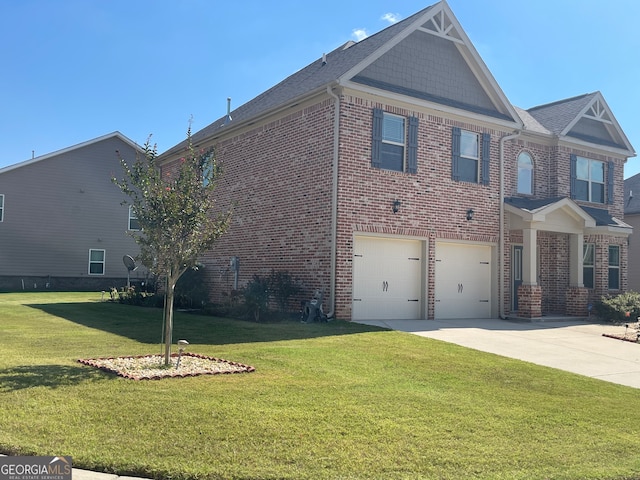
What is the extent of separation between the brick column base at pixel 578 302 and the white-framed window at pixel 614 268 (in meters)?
2.58

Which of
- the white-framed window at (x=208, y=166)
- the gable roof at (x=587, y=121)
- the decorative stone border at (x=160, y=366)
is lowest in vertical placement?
the decorative stone border at (x=160, y=366)

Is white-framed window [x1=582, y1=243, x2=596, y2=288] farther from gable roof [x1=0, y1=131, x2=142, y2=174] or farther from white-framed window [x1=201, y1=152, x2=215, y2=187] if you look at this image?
gable roof [x1=0, y1=131, x2=142, y2=174]

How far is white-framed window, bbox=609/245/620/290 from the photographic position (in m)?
20.4

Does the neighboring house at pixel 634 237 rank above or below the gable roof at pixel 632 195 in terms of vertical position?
below

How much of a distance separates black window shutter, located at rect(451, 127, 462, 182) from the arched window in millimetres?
3319

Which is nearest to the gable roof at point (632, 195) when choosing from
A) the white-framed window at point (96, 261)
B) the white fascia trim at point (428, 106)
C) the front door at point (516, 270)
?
the front door at point (516, 270)

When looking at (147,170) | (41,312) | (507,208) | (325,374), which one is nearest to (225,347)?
(325,374)

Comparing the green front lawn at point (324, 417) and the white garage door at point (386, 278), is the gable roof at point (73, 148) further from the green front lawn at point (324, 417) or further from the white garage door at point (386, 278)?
the green front lawn at point (324, 417)

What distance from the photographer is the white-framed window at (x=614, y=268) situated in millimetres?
20375

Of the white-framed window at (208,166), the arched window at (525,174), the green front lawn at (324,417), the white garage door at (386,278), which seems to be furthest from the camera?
the arched window at (525,174)

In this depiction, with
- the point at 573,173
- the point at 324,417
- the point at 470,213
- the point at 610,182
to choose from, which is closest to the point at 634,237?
the point at 610,182

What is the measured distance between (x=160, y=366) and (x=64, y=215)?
2455 centimetres

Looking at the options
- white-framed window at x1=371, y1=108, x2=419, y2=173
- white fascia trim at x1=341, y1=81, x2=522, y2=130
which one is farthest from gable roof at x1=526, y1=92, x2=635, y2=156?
white-framed window at x1=371, y1=108, x2=419, y2=173

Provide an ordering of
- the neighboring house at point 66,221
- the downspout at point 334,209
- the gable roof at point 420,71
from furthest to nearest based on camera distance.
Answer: the neighboring house at point 66,221
the gable roof at point 420,71
the downspout at point 334,209
